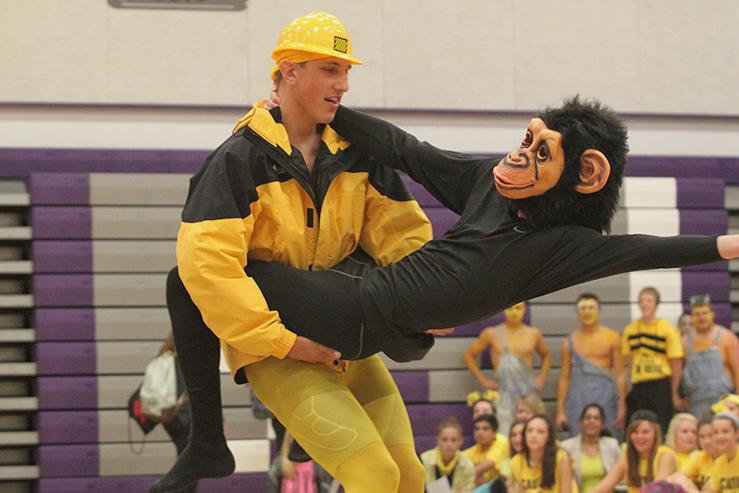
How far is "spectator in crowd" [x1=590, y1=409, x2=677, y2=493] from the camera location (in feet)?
24.8

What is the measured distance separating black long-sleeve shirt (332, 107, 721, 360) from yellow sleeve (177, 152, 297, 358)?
1.06 ft

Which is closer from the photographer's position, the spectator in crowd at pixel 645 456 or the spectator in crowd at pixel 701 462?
the spectator in crowd at pixel 701 462

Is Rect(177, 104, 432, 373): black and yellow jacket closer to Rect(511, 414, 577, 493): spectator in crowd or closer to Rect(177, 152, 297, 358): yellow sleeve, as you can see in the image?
Rect(177, 152, 297, 358): yellow sleeve

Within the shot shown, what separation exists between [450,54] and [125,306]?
3.24 m

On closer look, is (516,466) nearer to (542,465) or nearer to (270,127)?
(542,465)

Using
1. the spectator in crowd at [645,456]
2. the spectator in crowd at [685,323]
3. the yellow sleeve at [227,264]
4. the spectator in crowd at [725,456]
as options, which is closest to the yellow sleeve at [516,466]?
the spectator in crowd at [645,456]

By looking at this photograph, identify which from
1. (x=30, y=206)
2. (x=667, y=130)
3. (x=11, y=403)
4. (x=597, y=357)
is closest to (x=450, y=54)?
(x=667, y=130)

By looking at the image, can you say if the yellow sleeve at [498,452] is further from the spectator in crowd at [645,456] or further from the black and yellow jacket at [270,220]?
the black and yellow jacket at [270,220]

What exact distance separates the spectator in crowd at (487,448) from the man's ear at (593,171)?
4.72m

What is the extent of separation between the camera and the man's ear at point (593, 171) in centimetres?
378

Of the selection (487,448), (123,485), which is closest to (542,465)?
(487,448)

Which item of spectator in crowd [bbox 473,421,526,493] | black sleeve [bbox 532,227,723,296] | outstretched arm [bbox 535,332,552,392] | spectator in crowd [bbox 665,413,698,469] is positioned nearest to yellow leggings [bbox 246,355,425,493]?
black sleeve [bbox 532,227,723,296]

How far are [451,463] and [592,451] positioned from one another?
925 mm

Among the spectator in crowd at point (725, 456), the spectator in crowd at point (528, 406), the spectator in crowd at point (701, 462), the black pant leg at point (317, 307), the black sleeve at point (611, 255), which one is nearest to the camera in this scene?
the black sleeve at point (611, 255)
